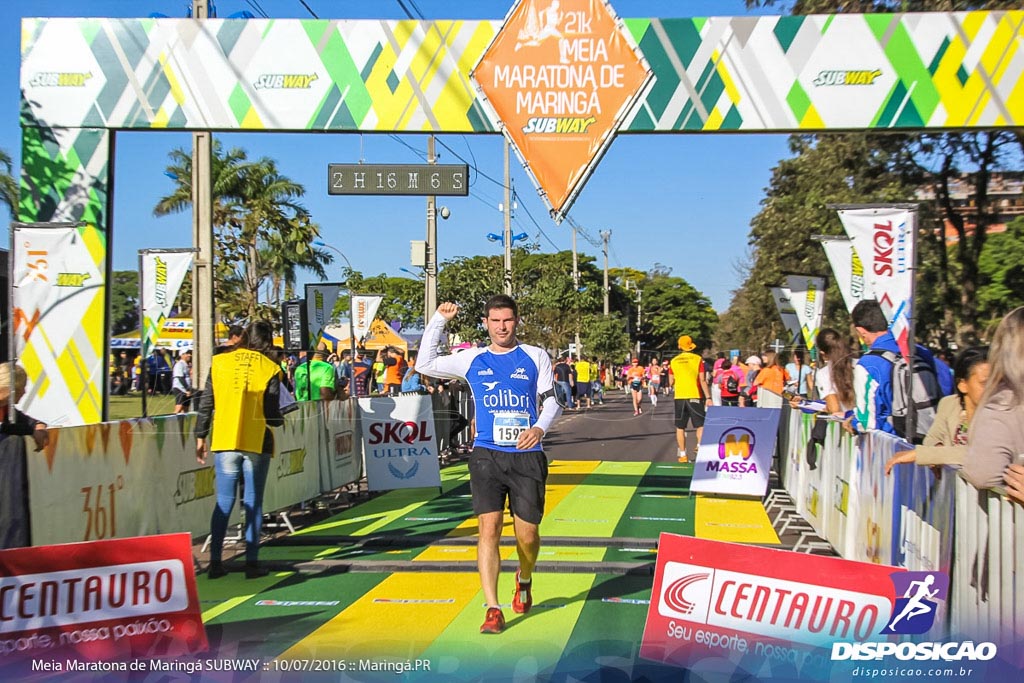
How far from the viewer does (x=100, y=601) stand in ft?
16.5

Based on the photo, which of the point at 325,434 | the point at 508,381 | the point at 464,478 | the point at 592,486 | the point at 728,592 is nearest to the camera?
the point at 728,592

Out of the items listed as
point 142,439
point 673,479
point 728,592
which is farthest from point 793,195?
point 728,592

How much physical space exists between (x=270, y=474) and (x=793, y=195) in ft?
63.3

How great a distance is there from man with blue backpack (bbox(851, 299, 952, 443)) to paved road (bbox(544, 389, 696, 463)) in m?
9.13

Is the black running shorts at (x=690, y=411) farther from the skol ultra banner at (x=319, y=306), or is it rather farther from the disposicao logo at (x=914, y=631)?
the disposicao logo at (x=914, y=631)

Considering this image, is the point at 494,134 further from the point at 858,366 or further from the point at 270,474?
the point at 270,474

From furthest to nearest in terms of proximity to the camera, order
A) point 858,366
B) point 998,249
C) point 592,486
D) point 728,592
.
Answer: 1. point 998,249
2. point 592,486
3. point 858,366
4. point 728,592

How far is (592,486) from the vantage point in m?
13.7

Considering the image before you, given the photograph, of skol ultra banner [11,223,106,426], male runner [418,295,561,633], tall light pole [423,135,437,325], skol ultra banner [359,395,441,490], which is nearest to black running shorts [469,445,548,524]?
male runner [418,295,561,633]

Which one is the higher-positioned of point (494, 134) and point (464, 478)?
point (494, 134)

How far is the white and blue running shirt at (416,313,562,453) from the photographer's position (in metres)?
6.31

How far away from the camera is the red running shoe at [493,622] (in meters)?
6.04

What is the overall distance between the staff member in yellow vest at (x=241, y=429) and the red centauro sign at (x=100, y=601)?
282 cm

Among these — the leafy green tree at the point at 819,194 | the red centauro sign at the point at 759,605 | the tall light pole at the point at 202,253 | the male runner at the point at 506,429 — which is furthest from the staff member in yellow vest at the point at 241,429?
the leafy green tree at the point at 819,194
